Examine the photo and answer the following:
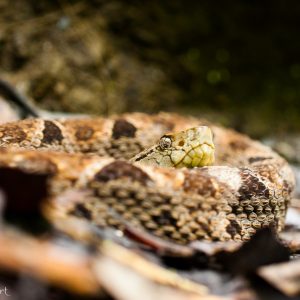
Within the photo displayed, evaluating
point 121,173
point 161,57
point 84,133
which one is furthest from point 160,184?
point 161,57

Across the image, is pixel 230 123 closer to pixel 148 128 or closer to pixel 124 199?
pixel 148 128

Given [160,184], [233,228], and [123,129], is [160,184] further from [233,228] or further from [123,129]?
[123,129]

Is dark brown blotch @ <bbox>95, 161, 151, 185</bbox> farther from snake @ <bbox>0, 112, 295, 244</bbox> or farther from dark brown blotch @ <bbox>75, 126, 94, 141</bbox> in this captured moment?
dark brown blotch @ <bbox>75, 126, 94, 141</bbox>

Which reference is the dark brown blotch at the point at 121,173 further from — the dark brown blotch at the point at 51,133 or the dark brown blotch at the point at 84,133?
the dark brown blotch at the point at 84,133

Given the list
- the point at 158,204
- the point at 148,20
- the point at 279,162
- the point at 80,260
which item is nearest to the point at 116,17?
the point at 148,20

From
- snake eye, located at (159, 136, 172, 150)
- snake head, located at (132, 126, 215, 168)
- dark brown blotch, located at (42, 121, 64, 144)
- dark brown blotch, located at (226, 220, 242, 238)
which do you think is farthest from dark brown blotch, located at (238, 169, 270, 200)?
dark brown blotch, located at (42, 121, 64, 144)
